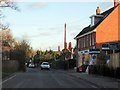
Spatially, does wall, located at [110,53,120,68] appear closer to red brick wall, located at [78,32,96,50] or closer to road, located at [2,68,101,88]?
road, located at [2,68,101,88]

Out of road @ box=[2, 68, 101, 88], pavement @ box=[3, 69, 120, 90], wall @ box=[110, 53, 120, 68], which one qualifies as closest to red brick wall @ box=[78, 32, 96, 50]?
pavement @ box=[3, 69, 120, 90]

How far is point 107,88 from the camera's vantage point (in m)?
22.4

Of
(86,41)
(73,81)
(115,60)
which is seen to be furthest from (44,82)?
(86,41)


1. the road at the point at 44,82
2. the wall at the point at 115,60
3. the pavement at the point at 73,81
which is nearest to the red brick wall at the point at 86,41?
the pavement at the point at 73,81

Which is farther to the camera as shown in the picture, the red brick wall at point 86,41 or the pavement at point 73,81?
the red brick wall at point 86,41

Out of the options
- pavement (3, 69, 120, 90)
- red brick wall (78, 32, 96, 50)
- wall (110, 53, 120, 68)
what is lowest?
pavement (3, 69, 120, 90)

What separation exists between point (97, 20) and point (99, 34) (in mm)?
5585

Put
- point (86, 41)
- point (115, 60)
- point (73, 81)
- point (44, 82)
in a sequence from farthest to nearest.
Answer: point (86, 41), point (115, 60), point (73, 81), point (44, 82)

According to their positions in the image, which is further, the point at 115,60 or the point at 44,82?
the point at 115,60

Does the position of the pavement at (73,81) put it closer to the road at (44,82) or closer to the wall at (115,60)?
the road at (44,82)

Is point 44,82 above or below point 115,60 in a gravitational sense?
below

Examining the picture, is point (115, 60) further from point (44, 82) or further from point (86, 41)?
point (86, 41)

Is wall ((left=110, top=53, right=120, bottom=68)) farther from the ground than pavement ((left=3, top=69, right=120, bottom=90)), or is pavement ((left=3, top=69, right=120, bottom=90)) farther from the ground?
wall ((left=110, top=53, right=120, bottom=68))

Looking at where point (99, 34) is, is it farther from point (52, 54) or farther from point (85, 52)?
point (52, 54)
